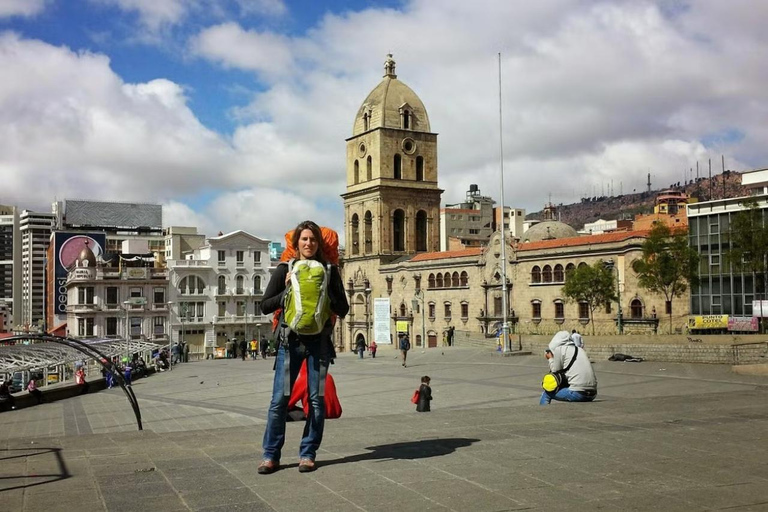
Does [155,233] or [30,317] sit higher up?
[155,233]

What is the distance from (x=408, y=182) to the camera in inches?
3201

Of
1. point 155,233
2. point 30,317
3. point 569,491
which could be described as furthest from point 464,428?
point 30,317

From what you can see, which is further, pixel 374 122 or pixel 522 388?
pixel 374 122

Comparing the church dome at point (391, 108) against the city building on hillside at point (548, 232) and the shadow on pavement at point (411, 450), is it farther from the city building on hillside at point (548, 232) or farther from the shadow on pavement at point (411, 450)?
the shadow on pavement at point (411, 450)

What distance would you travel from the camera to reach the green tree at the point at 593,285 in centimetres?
5359

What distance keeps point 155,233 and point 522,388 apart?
12303cm

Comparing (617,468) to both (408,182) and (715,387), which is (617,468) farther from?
(408,182)

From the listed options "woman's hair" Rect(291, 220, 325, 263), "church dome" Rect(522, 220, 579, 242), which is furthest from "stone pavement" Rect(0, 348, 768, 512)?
"church dome" Rect(522, 220, 579, 242)

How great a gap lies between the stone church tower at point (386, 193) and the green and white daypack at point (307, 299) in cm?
7129

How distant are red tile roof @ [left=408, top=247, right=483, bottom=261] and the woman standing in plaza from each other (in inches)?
2393

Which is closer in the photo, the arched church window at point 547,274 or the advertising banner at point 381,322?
the arched church window at point 547,274

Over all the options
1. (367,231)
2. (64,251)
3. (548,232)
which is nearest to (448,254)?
(548,232)

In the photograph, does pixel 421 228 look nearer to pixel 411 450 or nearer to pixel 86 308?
pixel 86 308

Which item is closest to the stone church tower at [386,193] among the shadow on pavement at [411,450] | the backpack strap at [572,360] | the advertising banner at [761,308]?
the advertising banner at [761,308]
